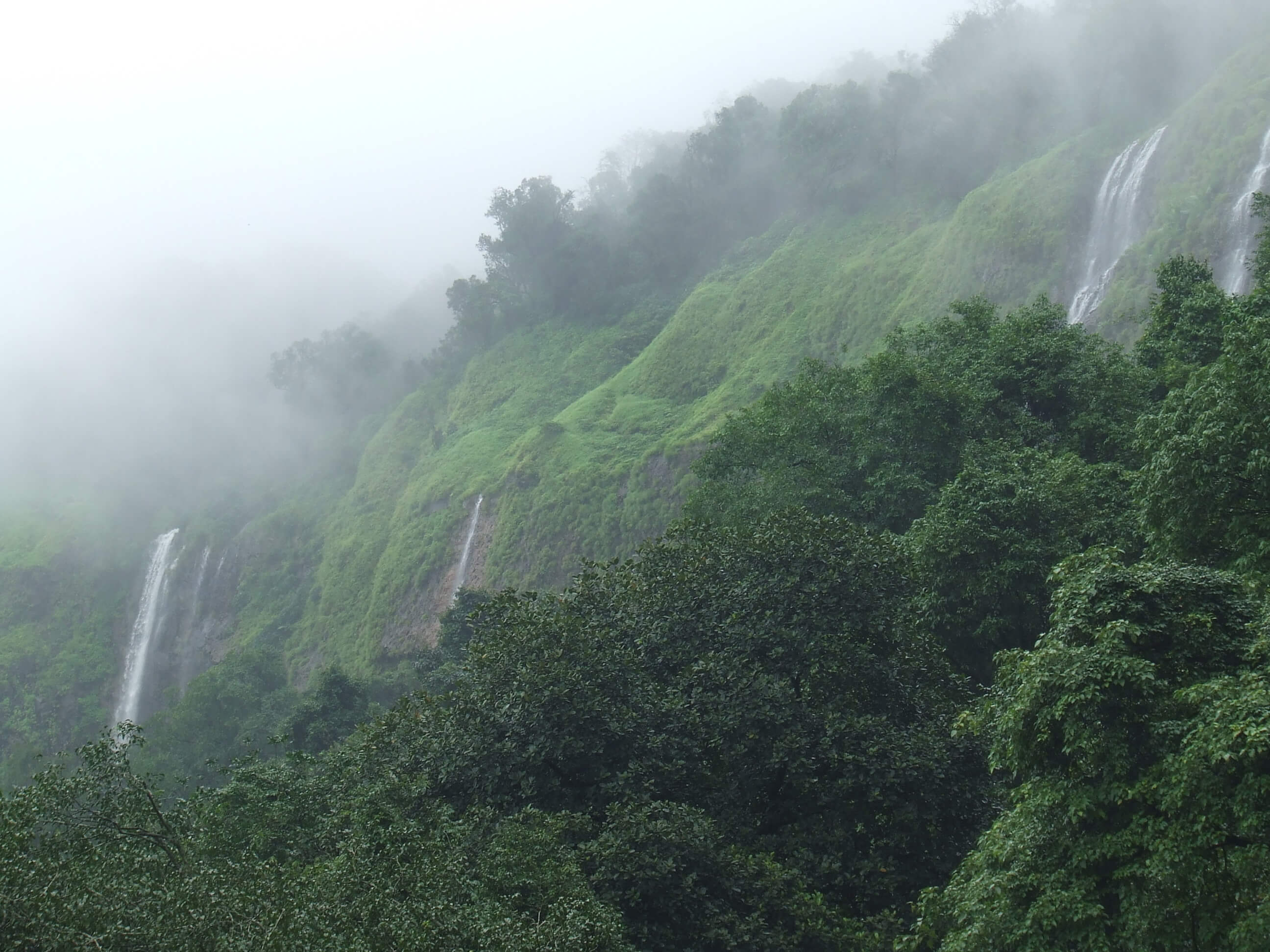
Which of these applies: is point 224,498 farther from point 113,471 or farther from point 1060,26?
point 1060,26

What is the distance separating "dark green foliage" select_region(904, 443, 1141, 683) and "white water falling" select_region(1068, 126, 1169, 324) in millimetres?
23540

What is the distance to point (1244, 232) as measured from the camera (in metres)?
35.1

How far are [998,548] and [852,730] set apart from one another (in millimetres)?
5403

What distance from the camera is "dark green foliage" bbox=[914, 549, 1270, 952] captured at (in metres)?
8.20

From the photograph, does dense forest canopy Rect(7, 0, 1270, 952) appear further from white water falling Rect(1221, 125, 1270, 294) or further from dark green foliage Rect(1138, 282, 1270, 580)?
white water falling Rect(1221, 125, 1270, 294)

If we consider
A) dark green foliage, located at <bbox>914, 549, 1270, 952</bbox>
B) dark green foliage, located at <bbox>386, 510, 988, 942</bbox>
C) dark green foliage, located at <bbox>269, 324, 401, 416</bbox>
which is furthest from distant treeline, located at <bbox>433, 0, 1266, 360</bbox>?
dark green foliage, located at <bbox>914, 549, 1270, 952</bbox>

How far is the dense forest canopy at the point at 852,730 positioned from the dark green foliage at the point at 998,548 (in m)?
0.07

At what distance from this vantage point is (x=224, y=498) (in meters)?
80.1

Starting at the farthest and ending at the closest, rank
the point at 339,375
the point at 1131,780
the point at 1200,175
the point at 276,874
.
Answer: the point at 339,375 < the point at 1200,175 < the point at 276,874 < the point at 1131,780

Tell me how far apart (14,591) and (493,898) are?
7335 centimetres

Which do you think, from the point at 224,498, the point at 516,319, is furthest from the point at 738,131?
the point at 224,498

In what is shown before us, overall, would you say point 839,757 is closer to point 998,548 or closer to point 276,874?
point 998,548

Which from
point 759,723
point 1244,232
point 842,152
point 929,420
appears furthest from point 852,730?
point 842,152

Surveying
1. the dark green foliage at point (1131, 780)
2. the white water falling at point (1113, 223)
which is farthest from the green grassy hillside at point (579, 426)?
the dark green foliage at point (1131, 780)
